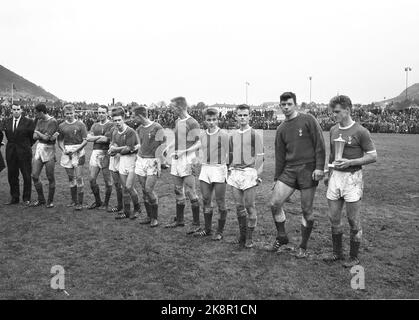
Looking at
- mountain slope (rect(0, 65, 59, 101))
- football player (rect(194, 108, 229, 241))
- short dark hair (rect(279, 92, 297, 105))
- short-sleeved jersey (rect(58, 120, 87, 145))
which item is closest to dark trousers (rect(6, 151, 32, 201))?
short-sleeved jersey (rect(58, 120, 87, 145))

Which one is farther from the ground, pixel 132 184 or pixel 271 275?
pixel 132 184

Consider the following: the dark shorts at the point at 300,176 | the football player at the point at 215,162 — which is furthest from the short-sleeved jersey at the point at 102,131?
the dark shorts at the point at 300,176

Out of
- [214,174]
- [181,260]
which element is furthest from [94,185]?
[181,260]

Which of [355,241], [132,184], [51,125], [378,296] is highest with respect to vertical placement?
[51,125]

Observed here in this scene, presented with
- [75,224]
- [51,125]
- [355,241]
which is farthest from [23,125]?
[355,241]

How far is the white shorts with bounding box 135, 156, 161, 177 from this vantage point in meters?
7.10

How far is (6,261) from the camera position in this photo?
5.44m

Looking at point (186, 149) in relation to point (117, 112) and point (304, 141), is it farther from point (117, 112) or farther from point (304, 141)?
point (304, 141)

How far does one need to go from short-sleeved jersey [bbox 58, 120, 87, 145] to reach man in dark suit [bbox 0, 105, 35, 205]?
106 cm

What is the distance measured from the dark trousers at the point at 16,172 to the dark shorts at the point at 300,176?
6.04m

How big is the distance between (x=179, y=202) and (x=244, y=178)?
1.53 metres

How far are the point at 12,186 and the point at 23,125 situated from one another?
1380mm

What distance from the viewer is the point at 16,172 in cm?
914
